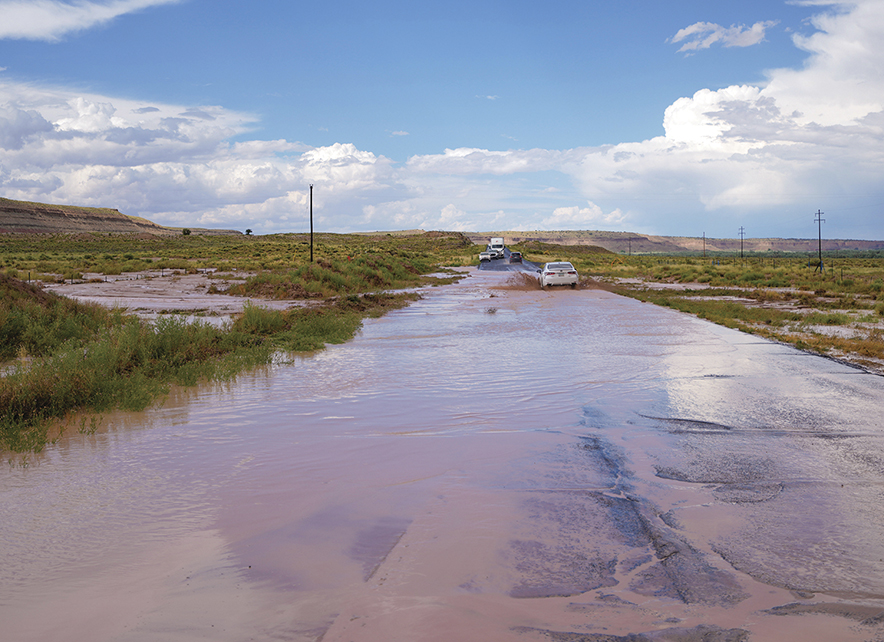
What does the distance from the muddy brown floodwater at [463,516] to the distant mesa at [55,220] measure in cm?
16436

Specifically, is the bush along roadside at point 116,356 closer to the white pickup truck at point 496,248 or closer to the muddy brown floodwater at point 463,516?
the muddy brown floodwater at point 463,516

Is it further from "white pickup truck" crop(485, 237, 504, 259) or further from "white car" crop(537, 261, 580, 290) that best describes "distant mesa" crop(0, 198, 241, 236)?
"white car" crop(537, 261, 580, 290)

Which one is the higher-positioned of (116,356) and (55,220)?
(55,220)

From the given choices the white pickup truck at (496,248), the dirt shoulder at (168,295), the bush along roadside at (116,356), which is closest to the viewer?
→ the bush along roadside at (116,356)

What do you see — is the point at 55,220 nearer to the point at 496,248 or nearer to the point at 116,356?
the point at 496,248

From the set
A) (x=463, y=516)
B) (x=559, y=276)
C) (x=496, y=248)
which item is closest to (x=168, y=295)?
(x=559, y=276)

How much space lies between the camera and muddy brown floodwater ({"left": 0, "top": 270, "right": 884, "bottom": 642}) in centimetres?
384

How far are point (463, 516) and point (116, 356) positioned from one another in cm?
766

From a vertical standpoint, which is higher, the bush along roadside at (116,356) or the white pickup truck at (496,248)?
the white pickup truck at (496,248)

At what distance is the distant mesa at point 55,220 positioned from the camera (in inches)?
6093

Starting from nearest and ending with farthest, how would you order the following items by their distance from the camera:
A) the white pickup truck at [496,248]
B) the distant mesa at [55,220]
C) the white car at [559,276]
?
the white car at [559,276], the white pickup truck at [496,248], the distant mesa at [55,220]

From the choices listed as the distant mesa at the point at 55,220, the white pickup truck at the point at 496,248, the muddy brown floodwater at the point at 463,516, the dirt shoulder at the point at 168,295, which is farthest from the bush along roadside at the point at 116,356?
the distant mesa at the point at 55,220

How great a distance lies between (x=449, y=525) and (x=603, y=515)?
1.24 metres

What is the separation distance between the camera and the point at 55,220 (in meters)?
168
